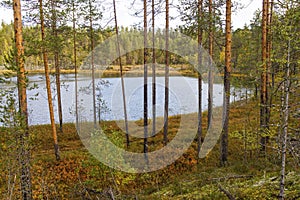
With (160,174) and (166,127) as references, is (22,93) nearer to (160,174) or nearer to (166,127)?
(160,174)

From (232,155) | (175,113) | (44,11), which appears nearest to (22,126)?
(44,11)

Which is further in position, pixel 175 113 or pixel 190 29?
pixel 175 113

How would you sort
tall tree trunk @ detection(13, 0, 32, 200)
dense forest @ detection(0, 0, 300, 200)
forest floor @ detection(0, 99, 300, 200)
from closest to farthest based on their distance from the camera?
dense forest @ detection(0, 0, 300, 200) → forest floor @ detection(0, 99, 300, 200) → tall tree trunk @ detection(13, 0, 32, 200)

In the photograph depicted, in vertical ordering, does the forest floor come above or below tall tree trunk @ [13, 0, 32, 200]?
below

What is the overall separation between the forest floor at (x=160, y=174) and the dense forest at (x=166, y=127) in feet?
0.18

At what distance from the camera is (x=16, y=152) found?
249 inches

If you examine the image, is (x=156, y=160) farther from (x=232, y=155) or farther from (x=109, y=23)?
(x=109, y=23)

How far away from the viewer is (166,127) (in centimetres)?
1468

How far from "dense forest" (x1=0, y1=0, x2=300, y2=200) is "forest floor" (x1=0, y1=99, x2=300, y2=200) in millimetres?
55

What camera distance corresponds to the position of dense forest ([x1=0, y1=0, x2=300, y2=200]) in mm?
5469

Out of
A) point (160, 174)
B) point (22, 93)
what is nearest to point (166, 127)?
point (160, 174)

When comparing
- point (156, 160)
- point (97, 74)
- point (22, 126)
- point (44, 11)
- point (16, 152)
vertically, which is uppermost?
point (44, 11)

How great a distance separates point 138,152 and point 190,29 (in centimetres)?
752

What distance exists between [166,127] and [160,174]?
10.2ft
